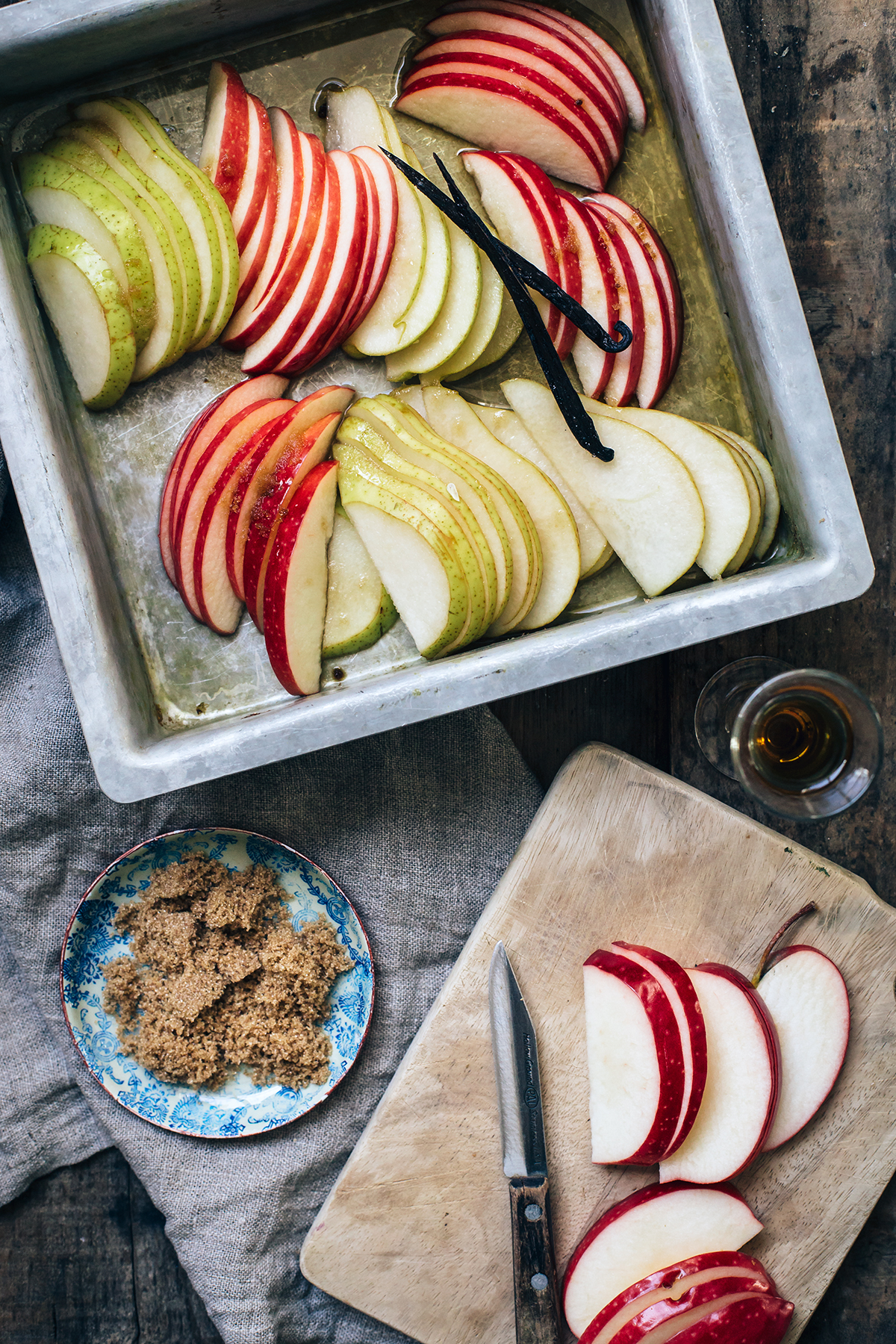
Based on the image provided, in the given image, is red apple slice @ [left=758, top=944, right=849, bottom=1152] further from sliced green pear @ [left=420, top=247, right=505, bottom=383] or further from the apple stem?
sliced green pear @ [left=420, top=247, right=505, bottom=383]

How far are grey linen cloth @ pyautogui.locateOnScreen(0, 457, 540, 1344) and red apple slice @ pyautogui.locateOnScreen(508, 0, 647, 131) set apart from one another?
109 centimetres

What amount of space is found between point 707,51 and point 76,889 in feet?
5.66

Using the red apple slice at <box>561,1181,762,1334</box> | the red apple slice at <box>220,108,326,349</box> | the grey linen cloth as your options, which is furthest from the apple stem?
the red apple slice at <box>220,108,326,349</box>

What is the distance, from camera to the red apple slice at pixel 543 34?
1489 mm

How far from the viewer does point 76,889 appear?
5.38 feet

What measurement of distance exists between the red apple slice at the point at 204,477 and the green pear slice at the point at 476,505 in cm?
22

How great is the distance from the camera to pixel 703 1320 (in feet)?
4.70

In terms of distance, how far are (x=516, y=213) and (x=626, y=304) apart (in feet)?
0.77

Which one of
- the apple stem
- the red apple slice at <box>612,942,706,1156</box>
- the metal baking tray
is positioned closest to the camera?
the metal baking tray

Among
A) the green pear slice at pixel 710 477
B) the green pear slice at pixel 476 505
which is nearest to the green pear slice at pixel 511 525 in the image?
the green pear slice at pixel 476 505

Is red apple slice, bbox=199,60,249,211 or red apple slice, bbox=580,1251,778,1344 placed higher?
red apple slice, bbox=199,60,249,211

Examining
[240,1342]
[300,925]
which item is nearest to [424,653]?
[300,925]

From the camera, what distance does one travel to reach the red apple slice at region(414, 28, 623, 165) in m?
1.48

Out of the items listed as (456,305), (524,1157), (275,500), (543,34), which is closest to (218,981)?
(524,1157)
